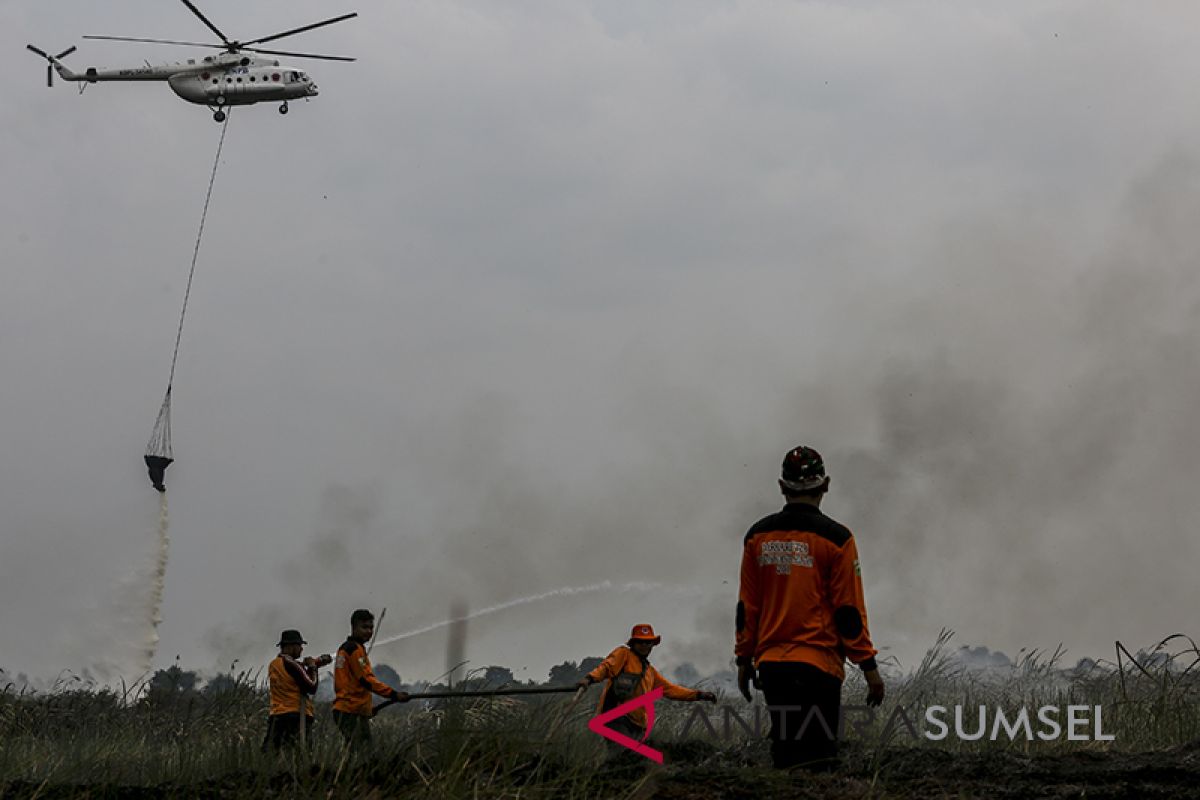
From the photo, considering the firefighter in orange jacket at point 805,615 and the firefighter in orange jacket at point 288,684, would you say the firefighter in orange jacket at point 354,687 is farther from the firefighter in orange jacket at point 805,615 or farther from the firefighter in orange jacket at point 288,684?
the firefighter in orange jacket at point 805,615

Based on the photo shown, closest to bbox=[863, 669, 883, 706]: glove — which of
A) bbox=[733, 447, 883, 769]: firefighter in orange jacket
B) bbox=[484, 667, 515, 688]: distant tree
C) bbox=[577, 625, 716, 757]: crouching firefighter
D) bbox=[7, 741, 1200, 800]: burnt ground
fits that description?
bbox=[733, 447, 883, 769]: firefighter in orange jacket

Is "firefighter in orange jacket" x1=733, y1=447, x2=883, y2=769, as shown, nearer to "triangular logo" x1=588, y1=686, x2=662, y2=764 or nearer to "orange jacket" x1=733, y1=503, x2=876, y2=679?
"orange jacket" x1=733, y1=503, x2=876, y2=679

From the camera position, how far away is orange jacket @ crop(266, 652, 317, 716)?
11992 mm

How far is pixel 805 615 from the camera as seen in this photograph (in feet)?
23.6

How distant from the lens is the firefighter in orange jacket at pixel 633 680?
416 inches

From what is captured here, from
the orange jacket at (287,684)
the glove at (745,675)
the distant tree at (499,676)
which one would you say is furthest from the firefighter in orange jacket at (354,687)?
the glove at (745,675)

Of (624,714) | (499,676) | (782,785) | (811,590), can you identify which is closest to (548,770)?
(782,785)

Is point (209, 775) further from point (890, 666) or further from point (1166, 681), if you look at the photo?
point (890, 666)

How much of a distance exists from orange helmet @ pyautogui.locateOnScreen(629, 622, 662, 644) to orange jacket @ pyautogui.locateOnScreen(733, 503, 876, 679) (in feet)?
11.7

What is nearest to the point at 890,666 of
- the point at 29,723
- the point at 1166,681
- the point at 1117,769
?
the point at 1166,681

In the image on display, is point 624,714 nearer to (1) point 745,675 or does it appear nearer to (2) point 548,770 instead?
(1) point 745,675

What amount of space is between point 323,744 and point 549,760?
61.2 inches

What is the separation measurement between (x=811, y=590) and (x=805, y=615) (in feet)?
0.42

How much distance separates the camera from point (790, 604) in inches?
283
